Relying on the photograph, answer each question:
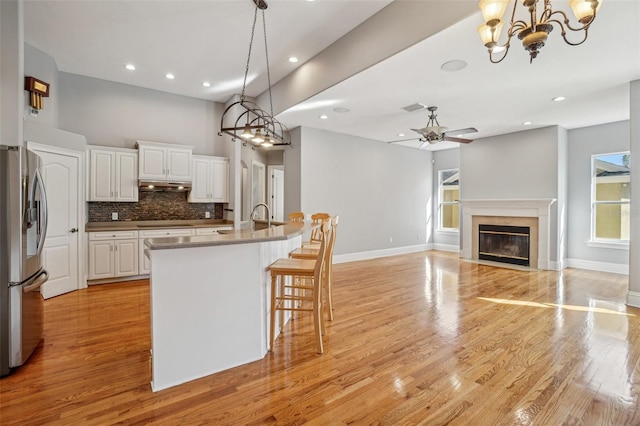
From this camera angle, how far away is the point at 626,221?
19.1 feet

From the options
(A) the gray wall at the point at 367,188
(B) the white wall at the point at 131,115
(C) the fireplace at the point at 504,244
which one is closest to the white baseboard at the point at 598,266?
(C) the fireplace at the point at 504,244

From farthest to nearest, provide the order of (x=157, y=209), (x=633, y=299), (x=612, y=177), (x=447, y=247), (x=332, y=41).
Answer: (x=447, y=247), (x=612, y=177), (x=157, y=209), (x=332, y=41), (x=633, y=299)

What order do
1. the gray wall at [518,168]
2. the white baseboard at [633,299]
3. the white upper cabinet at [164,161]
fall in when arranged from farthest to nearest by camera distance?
the gray wall at [518,168] → the white upper cabinet at [164,161] → the white baseboard at [633,299]

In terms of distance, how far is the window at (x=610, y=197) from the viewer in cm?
583

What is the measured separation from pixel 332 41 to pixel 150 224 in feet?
14.2

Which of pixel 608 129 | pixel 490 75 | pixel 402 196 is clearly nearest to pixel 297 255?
pixel 490 75

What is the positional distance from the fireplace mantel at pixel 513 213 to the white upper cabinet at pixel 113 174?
286 inches

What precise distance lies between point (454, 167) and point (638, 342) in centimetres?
638

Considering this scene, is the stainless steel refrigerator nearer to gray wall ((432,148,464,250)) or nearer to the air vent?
the air vent

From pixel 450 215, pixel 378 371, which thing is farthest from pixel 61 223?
pixel 450 215

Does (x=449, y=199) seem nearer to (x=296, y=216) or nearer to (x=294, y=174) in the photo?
(x=294, y=174)

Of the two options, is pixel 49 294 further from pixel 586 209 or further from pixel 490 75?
pixel 586 209

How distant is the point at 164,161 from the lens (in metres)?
5.49

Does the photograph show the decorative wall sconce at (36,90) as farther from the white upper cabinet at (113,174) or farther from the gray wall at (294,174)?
the gray wall at (294,174)
